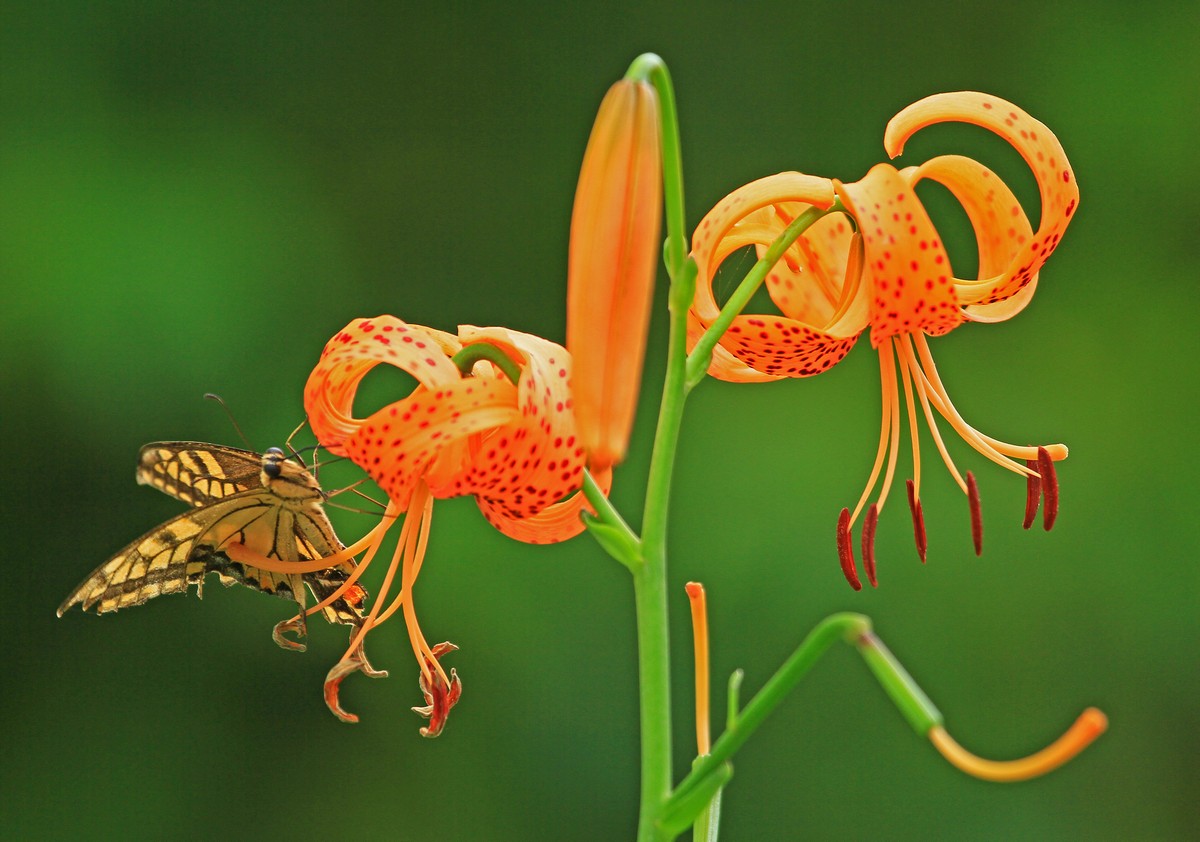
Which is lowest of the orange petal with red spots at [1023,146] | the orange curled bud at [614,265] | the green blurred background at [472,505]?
the green blurred background at [472,505]

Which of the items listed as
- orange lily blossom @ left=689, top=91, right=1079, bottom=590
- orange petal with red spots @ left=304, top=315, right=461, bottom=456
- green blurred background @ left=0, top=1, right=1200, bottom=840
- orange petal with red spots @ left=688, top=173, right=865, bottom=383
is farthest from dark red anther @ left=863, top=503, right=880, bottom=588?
green blurred background @ left=0, top=1, right=1200, bottom=840

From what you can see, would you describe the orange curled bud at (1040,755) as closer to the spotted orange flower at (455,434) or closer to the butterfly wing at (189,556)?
the spotted orange flower at (455,434)

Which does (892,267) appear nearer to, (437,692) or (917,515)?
(917,515)

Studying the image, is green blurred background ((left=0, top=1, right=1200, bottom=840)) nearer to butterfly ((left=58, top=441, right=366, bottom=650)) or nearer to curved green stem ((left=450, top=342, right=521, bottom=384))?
butterfly ((left=58, top=441, right=366, bottom=650))

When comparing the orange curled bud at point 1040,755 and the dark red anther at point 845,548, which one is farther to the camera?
the dark red anther at point 845,548

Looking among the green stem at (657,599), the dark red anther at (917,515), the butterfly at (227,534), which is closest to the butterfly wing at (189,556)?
the butterfly at (227,534)

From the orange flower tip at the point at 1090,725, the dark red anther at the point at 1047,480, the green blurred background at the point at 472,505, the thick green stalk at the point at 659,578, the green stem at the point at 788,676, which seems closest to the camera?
the orange flower tip at the point at 1090,725

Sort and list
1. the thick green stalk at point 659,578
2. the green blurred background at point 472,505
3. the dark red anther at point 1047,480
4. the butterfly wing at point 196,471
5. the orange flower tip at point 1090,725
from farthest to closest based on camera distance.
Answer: the green blurred background at point 472,505 < the butterfly wing at point 196,471 < the dark red anther at point 1047,480 < the thick green stalk at point 659,578 < the orange flower tip at point 1090,725

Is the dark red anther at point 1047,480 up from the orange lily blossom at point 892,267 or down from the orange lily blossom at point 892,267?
down

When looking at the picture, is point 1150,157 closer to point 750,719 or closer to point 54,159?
point 54,159

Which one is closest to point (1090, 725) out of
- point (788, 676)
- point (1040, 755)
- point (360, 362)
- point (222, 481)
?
point (1040, 755)
